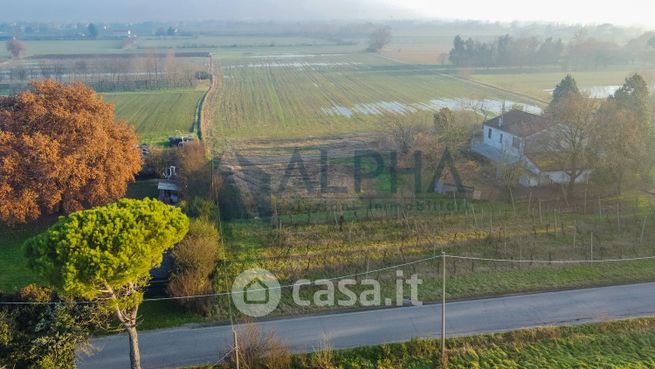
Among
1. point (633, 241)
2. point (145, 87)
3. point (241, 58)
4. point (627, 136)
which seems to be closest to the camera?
point (633, 241)

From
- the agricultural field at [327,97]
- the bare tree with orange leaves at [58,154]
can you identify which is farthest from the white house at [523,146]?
the bare tree with orange leaves at [58,154]

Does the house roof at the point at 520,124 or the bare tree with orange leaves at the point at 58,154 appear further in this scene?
the house roof at the point at 520,124

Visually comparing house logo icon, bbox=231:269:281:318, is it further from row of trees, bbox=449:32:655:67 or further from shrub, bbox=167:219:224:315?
row of trees, bbox=449:32:655:67

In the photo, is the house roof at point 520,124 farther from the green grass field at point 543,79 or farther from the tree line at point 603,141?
the green grass field at point 543,79

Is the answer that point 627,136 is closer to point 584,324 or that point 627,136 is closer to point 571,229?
point 571,229

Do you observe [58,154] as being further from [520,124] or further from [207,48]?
[207,48]

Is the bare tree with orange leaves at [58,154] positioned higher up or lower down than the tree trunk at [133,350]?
higher up

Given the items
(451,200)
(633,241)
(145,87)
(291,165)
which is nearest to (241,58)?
(145,87)
